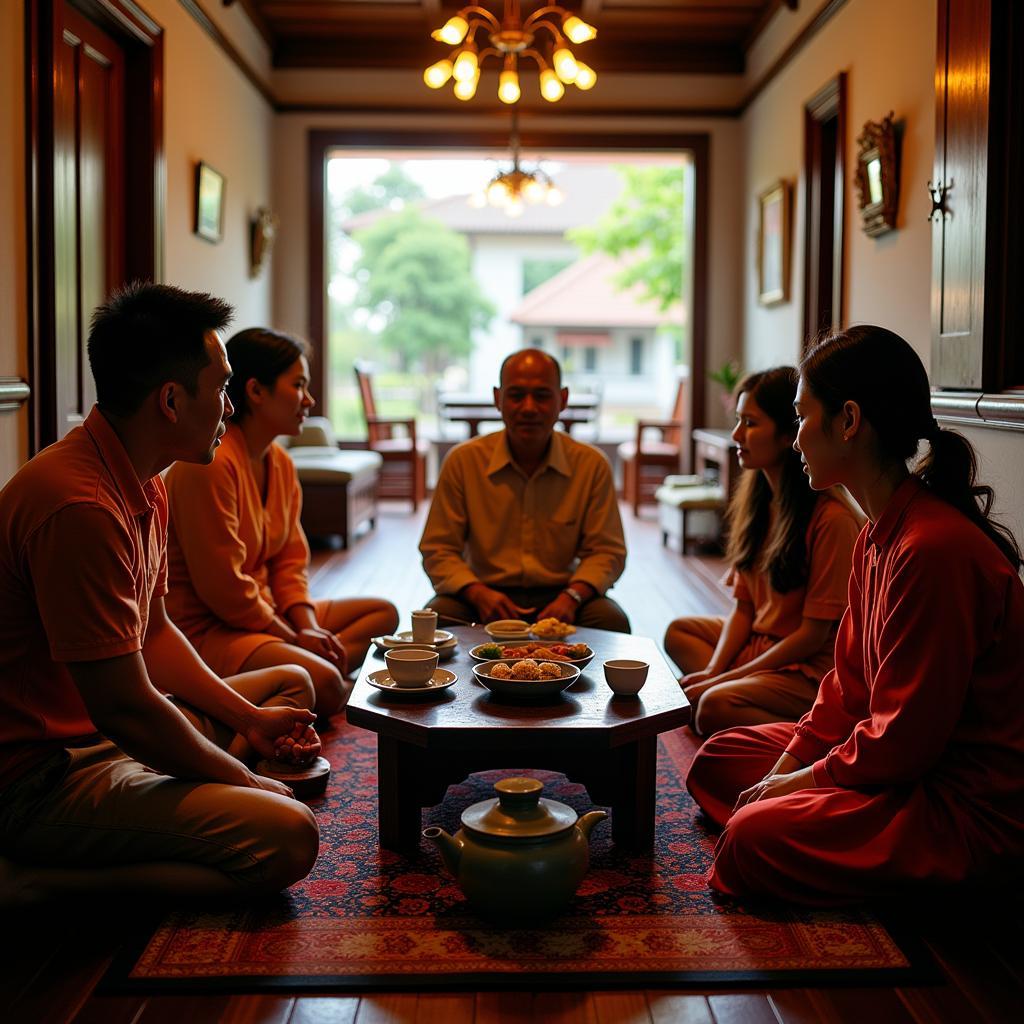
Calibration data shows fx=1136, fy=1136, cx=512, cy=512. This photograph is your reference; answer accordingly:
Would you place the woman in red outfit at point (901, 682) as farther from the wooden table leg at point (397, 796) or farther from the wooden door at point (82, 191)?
the wooden door at point (82, 191)

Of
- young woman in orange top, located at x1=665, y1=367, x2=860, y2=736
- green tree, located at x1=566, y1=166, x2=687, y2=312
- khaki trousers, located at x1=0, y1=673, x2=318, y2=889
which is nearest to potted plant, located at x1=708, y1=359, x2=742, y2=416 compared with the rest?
young woman in orange top, located at x1=665, y1=367, x2=860, y2=736

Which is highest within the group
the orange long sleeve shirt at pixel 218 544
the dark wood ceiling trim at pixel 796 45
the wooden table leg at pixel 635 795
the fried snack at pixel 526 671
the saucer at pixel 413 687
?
the dark wood ceiling trim at pixel 796 45

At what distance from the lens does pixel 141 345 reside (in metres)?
1.94

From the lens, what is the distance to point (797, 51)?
6.20 meters

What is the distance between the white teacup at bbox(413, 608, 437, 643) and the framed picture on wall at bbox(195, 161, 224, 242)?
3.71m

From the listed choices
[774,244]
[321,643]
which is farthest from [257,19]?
[321,643]

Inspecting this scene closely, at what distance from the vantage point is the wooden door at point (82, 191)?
3914 millimetres

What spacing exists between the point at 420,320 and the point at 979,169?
18.0m

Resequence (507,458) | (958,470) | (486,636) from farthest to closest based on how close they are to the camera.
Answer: (507,458), (486,636), (958,470)

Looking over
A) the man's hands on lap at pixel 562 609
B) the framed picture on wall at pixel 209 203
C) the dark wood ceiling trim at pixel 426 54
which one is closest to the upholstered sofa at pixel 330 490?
the framed picture on wall at pixel 209 203

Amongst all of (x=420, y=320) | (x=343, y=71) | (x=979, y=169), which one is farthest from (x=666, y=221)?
(x=979, y=169)

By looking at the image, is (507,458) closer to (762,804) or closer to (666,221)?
(762,804)

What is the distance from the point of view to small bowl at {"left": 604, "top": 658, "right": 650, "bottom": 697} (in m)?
2.32

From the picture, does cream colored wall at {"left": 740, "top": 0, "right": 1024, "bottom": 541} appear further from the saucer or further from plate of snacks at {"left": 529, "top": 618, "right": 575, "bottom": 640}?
the saucer
